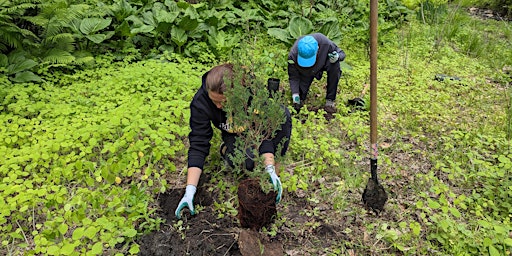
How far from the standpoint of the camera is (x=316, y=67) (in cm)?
439

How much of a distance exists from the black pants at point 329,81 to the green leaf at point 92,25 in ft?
10.1

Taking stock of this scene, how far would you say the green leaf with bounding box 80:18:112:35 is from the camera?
517 centimetres

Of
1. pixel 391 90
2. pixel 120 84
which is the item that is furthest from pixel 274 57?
pixel 120 84

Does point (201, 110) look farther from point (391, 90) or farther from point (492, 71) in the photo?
point (492, 71)

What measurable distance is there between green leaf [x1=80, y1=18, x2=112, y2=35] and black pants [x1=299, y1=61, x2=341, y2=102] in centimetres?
307

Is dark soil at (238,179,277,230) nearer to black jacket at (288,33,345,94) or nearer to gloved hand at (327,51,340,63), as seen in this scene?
black jacket at (288,33,345,94)

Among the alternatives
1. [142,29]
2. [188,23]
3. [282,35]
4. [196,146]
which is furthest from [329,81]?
[142,29]

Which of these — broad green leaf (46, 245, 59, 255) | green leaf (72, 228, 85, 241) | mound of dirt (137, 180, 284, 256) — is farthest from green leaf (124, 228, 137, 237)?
broad green leaf (46, 245, 59, 255)

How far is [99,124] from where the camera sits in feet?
12.1

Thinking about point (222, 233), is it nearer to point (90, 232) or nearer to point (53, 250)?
point (90, 232)

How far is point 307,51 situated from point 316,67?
0.47 m

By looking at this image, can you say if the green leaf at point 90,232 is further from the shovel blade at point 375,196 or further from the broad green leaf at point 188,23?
the broad green leaf at point 188,23

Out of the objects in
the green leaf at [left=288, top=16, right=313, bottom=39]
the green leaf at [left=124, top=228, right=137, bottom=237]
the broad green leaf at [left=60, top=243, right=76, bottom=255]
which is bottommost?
the green leaf at [left=124, top=228, right=137, bottom=237]

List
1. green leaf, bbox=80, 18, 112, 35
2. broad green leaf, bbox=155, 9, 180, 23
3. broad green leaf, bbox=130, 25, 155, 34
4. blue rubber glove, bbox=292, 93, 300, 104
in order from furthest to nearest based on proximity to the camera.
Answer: broad green leaf, bbox=155, 9, 180, 23 → broad green leaf, bbox=130, 25, 155, 34 → green leaf, bbox=80, 18, 112, 35 → blue rubber glove, bbox=292, 93, 300, 104
